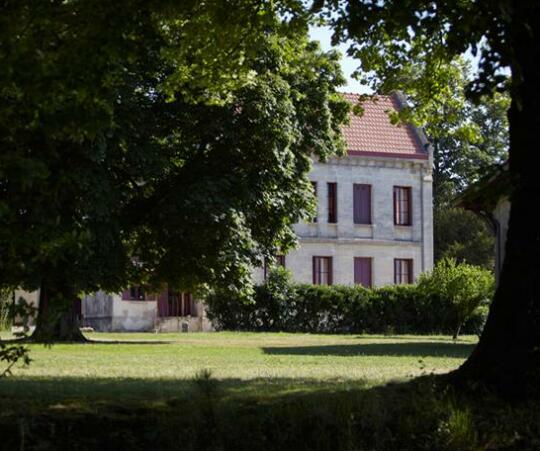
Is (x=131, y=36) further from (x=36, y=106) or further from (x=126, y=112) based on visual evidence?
(x=126, y=112)

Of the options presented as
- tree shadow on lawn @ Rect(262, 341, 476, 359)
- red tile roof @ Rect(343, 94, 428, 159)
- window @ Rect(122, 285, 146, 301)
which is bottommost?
tree shadow on lawn @ Rect(262, 341, 476, 359)

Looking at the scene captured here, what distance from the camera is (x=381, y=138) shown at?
163ft

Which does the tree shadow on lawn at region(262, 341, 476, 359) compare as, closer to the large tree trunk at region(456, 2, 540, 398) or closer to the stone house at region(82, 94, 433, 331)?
the large tree trunk at region(456, 2, 540, 398)

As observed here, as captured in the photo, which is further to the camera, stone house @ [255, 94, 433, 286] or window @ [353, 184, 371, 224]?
window @ [353, 184, 371, 224]

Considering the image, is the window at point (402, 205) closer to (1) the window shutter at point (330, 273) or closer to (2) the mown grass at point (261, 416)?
(1) the window shutter at point (330, 273)

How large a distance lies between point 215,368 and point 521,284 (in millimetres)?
6491

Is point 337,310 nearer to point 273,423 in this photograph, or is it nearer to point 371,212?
point 371,212

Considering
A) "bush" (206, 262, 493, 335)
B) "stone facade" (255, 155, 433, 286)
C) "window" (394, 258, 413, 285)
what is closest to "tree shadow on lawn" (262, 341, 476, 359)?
"bush" (206, 262, 493, 335)

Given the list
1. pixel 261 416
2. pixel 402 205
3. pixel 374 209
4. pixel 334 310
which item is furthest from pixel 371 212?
pixel 261 416

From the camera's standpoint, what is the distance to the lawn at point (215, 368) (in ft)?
41.7

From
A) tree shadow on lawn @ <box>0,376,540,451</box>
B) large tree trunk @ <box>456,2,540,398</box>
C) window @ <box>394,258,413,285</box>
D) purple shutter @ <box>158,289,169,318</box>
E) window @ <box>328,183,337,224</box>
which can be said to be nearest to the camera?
tree shadow on lawn @ <box>0,376,540,451</box>

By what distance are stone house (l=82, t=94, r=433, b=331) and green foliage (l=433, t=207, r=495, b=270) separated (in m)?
10.6

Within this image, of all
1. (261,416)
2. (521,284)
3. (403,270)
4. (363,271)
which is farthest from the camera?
(403,270)

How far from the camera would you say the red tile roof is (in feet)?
161
